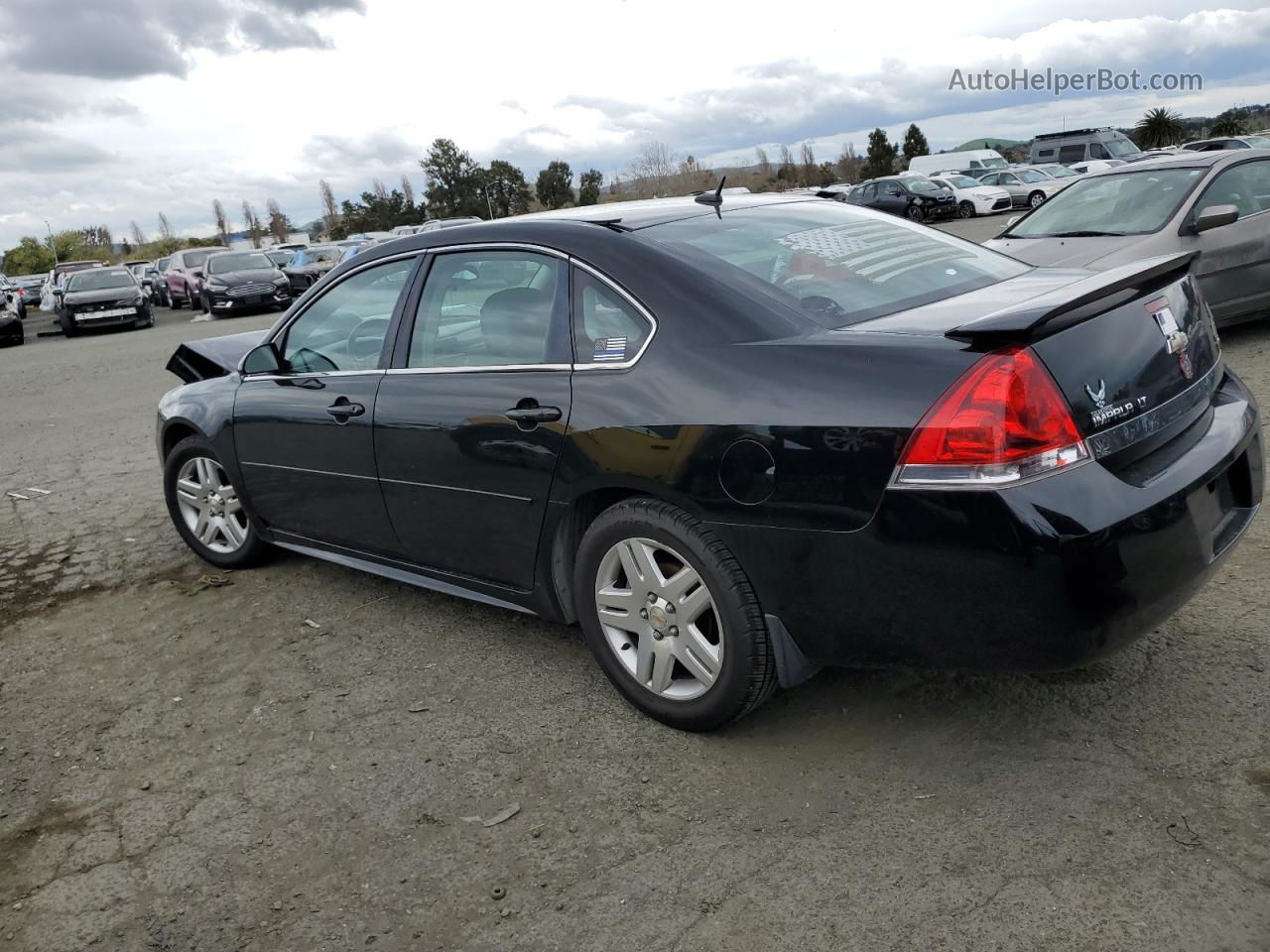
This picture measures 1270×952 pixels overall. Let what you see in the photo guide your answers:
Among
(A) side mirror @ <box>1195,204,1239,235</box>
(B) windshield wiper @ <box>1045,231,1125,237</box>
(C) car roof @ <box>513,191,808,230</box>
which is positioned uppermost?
(C) car roof @ <box>513,191,808,230</box>

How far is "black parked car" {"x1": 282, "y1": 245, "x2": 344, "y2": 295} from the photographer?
28.3 m

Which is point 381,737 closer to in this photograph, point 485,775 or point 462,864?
point 485,775

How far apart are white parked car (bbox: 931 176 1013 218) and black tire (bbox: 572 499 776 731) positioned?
34460 mm

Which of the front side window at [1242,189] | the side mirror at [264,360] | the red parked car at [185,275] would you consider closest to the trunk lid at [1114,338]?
the side mirror at [264,360]

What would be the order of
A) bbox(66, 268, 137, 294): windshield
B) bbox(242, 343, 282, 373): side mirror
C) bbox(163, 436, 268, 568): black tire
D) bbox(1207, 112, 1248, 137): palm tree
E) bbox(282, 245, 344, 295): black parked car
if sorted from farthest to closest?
bbox(1207, 112, 1248, 137): palm tree → bbox(282, 245, 344, 295): black parked car → bbox(66, 268, 137, 294): windshield → bbox(163, 436, 268, 568): black tire → bbox(242, 343, 282, 373): side mirror

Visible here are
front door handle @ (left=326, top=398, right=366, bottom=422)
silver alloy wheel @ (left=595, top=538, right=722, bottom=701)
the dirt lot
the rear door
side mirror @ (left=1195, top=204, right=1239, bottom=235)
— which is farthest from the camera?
the rear door

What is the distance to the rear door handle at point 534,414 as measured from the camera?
11.1ft

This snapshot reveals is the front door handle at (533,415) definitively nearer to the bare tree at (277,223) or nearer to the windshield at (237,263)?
the windshield at (237,263)

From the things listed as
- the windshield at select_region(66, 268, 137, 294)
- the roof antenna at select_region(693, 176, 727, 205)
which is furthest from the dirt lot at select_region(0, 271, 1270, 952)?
the windshield at select_region(66, 268, 137, 294)

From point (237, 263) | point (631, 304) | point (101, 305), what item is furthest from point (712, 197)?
point (237, 263)

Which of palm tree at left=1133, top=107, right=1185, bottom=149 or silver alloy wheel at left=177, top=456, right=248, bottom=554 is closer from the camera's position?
silver alloy wheel at left=177, top=456, right=248, bottom=554

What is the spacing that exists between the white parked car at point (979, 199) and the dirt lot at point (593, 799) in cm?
3280

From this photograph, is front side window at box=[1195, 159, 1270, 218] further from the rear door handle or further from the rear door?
the rear door handle

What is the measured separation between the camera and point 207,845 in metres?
3.00
